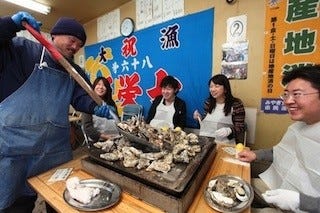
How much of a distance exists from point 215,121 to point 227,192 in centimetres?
150

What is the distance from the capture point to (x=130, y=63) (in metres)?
4.02

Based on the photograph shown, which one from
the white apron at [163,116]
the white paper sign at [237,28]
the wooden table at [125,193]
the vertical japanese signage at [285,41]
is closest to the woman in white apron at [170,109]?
the white apron at [163,116]

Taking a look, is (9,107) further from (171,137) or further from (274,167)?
(274,167)

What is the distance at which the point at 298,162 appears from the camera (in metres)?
1.34

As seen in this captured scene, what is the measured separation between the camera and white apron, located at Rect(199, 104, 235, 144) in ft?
8.16

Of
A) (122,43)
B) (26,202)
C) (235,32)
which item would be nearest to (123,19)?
(122,43)

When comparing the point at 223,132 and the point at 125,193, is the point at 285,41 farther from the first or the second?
the point at 125,193

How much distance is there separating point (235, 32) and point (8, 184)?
2765mm

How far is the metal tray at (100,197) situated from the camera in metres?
0.99

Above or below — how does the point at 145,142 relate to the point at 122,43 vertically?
below

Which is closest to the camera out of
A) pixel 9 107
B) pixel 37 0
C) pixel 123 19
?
pixel 9 107

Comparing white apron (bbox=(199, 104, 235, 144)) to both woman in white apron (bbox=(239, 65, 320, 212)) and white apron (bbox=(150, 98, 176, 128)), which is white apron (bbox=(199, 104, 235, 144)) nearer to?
white apron (bbox=(150, 98, 176, 128))

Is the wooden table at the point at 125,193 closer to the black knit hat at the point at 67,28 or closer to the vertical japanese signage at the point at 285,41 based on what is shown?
the black knit hat at the point at 67,28

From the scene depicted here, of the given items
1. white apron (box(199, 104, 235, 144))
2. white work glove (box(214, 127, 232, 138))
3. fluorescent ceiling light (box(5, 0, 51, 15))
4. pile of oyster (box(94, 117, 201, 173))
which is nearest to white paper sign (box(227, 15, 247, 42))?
white apron (box(199, 104, 235, 144))
